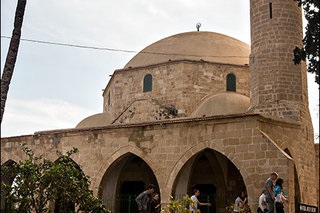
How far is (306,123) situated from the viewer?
12.9 m

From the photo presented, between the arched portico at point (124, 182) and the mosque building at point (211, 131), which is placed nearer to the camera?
the mosque building at point (211, 131)

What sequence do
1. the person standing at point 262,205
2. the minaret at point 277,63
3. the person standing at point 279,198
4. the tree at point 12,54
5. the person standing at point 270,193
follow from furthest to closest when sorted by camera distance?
the minaret at point 277,63 < the person standing at point 262,205 < the person standing at point 270,193 < the person standing at point 279,198 < the tree at point 12,54

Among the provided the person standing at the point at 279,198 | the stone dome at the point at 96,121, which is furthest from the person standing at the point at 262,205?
the stone dome at the point at 96,121

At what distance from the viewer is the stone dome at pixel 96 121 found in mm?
17141

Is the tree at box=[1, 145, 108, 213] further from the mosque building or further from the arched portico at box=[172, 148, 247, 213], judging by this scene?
the arched portico at box=[172, 148, 247, 213]

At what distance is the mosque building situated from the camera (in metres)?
11.0

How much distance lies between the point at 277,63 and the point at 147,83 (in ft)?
18.6

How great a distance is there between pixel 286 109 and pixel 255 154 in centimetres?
250

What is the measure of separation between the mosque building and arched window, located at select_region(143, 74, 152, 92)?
4 cm

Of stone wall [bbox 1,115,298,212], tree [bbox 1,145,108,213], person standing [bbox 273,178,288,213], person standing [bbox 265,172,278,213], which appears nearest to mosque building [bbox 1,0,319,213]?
stone wall [bbox 1,115,298,212]

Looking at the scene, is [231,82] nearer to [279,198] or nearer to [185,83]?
[185,83]

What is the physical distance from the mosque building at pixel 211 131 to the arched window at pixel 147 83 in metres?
0.04

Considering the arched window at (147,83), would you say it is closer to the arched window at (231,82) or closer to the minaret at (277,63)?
the arched window at (231,82)

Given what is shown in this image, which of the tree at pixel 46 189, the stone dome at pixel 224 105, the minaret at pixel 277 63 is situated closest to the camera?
the tree at pixel 46 189
